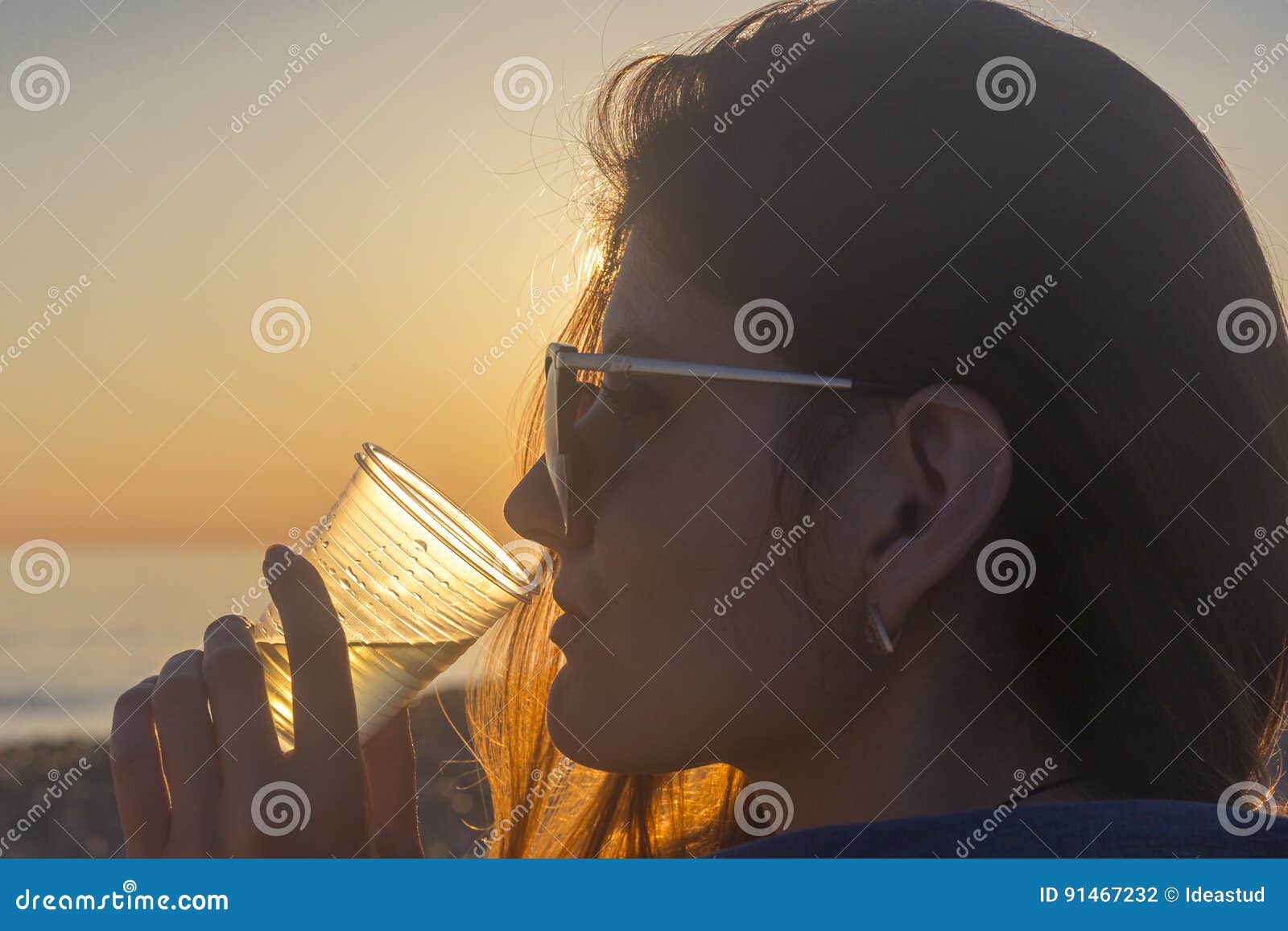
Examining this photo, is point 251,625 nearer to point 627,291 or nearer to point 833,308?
point 627,291

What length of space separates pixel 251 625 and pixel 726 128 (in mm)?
1314

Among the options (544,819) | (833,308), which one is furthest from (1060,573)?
(544,819)

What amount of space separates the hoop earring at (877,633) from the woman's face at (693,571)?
35mm

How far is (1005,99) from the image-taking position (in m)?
1.74

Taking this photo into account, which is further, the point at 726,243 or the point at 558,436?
the point at 558,436
